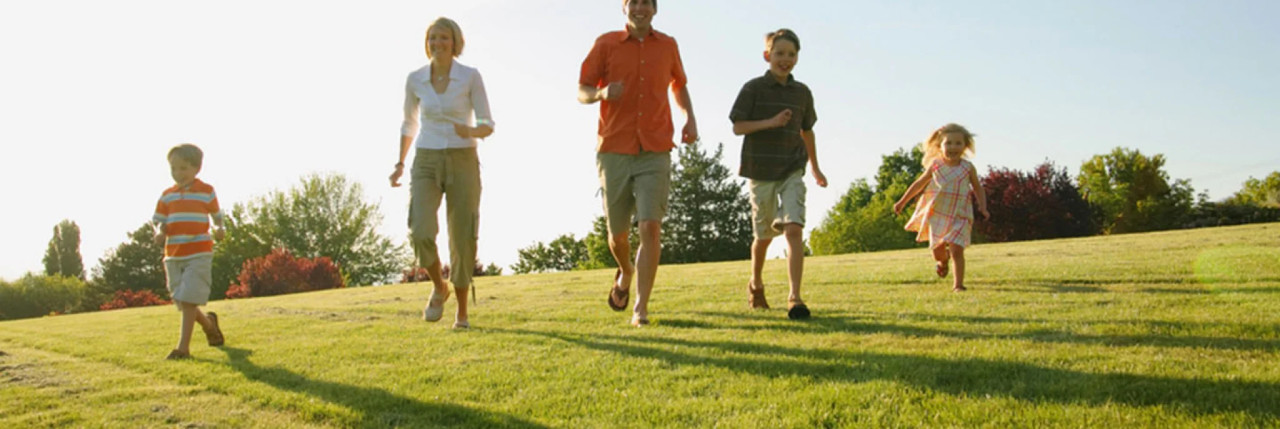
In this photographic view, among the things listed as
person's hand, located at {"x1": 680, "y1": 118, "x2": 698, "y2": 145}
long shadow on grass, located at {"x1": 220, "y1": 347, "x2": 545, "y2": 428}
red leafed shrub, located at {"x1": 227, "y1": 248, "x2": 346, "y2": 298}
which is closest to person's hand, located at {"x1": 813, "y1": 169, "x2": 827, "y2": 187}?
person's hand, located at {"x1": 680, "y1": 118, "x2": 698, "y2": 145}

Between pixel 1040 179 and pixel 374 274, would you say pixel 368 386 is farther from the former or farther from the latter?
pixel 374 274

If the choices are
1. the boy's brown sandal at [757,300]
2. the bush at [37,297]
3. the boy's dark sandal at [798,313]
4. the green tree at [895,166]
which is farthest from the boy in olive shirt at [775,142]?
the green tree at [895,166]

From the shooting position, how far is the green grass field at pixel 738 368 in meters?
3.17

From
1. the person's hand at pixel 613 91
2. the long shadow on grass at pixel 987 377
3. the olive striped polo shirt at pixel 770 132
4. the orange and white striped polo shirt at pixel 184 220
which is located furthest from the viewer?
the olive striped polo shirt at pixel 770 132

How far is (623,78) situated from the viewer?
604 centimetres

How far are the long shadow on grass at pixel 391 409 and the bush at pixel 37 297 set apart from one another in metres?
52.1

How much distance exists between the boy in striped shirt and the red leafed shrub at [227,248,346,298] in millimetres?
28349

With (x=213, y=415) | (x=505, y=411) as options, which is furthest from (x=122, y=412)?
(x=505, y=411)

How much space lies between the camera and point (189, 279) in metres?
6.32

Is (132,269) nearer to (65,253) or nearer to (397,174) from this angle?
(65,253)

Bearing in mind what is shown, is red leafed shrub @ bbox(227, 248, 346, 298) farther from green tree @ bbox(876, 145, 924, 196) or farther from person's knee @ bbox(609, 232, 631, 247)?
green tree @ bbox(876, 145, 924, 196)

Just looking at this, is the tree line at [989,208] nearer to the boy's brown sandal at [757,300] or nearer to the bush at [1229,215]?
the bush at [1229,215]

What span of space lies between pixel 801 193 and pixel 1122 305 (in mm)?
2444

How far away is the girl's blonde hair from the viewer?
856 centimetres
